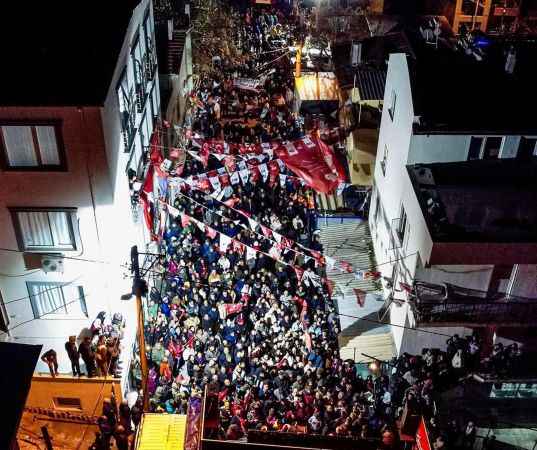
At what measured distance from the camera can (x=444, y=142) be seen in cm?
2238

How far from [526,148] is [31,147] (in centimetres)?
1787

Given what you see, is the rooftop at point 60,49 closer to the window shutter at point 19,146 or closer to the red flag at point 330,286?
the window shutter at point 19,146

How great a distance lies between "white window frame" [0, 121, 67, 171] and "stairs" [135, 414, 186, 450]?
8.20 meters

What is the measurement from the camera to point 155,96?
28.7 m

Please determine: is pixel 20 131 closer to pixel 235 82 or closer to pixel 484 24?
pixel 235 82

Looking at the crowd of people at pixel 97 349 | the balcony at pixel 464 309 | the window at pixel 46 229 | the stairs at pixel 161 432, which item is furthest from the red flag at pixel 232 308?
the stairs at pixel 161 432

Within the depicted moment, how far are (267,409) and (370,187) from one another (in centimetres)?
1547

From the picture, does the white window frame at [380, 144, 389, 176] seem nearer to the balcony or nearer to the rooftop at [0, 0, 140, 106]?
the balcony

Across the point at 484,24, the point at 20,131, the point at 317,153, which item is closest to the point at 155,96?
the point at 317,153

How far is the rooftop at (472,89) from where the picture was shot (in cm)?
2208

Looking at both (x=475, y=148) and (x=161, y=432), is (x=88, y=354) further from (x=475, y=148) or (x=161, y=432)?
(x=475, y=148)

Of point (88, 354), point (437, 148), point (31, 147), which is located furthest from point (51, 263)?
point (437, 148)

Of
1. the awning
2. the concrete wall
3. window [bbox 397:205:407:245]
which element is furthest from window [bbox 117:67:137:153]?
the awning

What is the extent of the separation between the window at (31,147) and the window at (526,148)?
54.6 feet
